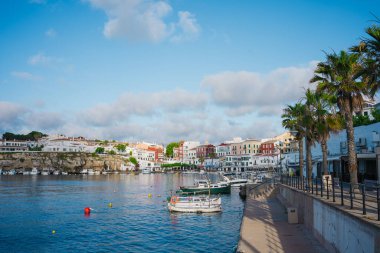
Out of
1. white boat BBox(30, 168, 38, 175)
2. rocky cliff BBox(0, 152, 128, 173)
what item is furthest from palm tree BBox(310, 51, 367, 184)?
rocky cliff BBox(0, 152, 128, 173)

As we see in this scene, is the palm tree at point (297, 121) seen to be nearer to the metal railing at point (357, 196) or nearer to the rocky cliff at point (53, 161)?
the metal railing at point (357, 196)

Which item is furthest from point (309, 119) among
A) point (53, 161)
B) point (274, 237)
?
point (53, 161)

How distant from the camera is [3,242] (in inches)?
1057

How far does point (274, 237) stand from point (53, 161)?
178737 millimetres

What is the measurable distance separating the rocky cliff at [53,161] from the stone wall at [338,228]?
175m

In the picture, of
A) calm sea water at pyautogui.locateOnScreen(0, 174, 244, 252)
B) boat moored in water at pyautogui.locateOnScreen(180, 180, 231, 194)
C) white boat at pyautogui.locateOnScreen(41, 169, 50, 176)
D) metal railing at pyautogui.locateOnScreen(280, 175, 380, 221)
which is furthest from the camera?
white boat at pyautogui.locateOnScreen(41, 169, 50, 176)

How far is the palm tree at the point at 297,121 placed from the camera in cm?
4208

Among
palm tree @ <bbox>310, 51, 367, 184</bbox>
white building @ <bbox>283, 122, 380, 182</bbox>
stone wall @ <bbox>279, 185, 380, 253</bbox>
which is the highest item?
→ palm tree @ <bbox>310, 51, 367, 184</bbox>

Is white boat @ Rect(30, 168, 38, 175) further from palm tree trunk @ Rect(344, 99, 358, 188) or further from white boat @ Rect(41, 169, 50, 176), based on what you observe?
palm tree trunk @ Rect(344, 99, 358, 188)

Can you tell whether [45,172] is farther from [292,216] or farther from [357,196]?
[357,196]

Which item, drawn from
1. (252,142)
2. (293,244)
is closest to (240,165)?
(252,142)

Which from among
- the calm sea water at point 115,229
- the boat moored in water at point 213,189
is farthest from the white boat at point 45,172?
the calm sea water at point 115,229

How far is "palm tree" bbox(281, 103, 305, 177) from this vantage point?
42081 millimetres

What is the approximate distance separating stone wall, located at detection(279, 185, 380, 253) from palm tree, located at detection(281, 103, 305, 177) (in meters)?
20.7
